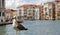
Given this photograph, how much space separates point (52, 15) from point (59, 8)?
2002 millimetres

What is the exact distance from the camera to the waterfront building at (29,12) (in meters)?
38.0

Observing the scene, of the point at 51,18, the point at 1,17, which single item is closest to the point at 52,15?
the point at 51,18

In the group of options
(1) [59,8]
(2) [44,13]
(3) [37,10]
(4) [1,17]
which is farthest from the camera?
(3) [37,10]

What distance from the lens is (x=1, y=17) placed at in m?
15.9

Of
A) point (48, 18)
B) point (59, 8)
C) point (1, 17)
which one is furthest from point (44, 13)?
point (1, 17)

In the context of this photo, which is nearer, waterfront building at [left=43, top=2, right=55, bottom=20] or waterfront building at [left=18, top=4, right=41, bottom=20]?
waterfront building at [left=43, top=2, right=55, bottom=20]

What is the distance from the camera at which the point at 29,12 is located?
128 ft

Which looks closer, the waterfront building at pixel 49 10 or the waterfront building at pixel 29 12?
the waterfront building at pixel 49 10

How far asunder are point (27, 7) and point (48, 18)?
6.26 metres

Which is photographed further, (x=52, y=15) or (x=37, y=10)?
(x=37, y=10)

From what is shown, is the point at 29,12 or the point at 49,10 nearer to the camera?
the point at 49,10

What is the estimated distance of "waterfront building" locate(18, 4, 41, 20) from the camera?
125 feet

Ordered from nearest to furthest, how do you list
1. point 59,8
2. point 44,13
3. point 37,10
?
point 59,8 → point 44,13 → point 37,10

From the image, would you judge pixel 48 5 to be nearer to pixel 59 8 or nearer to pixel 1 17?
pixel 59 8
